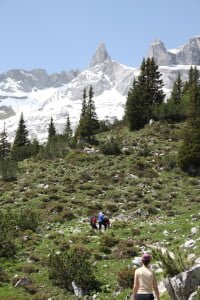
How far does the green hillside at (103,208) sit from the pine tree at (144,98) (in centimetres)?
392

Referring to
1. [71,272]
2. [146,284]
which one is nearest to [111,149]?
[71,272]

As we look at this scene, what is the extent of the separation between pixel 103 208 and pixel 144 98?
3982 centimetres

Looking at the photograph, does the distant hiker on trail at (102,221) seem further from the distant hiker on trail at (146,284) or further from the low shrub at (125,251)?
the distant hiker on trail at (146,284)

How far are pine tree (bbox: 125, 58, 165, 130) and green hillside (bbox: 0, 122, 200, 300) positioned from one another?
12.9 ft

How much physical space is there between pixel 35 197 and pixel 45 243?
13.2 m

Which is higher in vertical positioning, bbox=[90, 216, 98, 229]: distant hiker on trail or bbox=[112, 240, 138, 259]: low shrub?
bbox=[112, 240, 138, 259]: low shrub

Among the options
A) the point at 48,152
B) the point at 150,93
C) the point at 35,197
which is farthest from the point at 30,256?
the point at 150,93

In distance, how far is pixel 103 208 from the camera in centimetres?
3231

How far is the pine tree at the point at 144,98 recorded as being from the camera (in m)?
62.6

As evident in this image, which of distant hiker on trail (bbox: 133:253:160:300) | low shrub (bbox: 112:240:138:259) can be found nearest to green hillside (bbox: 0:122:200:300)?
low shrub (bbox: 112:240:138:259)

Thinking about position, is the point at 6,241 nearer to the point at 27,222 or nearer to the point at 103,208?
the point at 27,222

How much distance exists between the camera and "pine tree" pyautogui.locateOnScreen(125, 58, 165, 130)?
6259cm

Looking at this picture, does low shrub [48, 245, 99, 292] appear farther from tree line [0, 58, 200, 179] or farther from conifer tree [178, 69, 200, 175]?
tree line [0, 58, 200, 179]

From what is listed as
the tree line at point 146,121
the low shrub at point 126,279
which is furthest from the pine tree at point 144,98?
the low shrub at point 126,279
